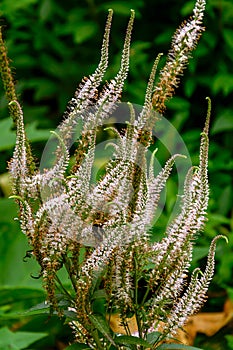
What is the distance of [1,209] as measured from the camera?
129 inches

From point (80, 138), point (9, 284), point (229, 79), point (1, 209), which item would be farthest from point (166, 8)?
point (80, 138)

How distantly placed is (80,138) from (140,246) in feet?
0.83

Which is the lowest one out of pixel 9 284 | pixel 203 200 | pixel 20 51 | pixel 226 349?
pixel 226 349

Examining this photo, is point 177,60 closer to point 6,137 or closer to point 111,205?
point 111,205

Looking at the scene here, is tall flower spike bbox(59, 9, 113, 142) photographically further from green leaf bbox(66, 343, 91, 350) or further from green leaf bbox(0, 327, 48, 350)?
green leaf bbox(0, 327, 48, 350)

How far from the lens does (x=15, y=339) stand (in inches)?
89.7

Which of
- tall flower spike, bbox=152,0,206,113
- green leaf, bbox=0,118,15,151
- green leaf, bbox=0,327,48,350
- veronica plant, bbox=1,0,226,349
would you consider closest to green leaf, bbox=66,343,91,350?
veronica plant, bbox=1,0,226,349

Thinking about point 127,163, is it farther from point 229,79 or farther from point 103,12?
point 103,12

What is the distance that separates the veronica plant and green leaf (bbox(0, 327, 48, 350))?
2.89ft

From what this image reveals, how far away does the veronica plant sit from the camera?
129 cm

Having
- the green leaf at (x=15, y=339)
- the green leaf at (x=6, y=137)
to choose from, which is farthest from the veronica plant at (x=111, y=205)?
the green leaf at (x=6, y=137)

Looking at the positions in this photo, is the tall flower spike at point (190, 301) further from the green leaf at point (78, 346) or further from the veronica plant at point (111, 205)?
the green leaf at point (78, 346)

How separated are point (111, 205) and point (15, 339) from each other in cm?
112

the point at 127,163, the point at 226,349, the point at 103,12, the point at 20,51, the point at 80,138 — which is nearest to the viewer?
the point at 127,163
